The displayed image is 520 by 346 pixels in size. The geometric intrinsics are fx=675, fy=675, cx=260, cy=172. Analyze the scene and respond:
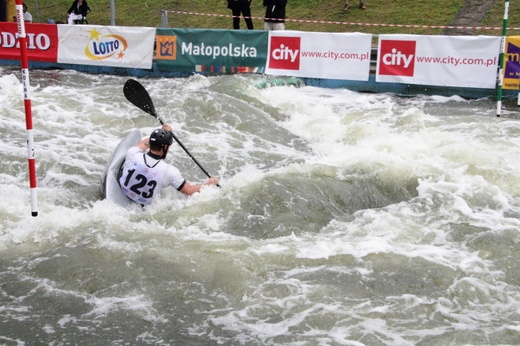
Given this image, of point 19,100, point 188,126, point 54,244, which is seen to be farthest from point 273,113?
point 54,244

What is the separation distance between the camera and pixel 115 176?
6.90m

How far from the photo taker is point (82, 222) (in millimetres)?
6219

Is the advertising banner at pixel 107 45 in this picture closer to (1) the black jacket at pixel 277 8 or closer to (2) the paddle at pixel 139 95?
(1) the black jacket at pixel 277 8

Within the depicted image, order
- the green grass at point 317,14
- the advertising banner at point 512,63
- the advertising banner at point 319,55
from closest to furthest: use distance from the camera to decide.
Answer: the advertising banner at point 512,63 < the advertising banner at point 319,55 < the green grass at point 317,14

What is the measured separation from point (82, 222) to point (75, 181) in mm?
1724

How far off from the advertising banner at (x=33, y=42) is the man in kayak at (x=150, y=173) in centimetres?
874

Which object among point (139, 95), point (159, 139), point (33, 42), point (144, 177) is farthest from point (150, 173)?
point (33, 42)

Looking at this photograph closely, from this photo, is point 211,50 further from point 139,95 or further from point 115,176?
point 115,176

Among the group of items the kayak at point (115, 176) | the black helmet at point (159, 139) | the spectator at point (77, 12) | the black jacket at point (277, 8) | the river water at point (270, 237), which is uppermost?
the black jacket at point (277, 8)

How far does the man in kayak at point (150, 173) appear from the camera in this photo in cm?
657

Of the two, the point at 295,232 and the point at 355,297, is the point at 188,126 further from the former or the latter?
the point at 355,297

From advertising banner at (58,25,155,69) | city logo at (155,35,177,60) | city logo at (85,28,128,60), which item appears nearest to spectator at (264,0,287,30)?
city logo at (155,35,177,60)

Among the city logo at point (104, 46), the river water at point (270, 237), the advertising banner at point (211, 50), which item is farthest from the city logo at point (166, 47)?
the river water at point (270, 237)

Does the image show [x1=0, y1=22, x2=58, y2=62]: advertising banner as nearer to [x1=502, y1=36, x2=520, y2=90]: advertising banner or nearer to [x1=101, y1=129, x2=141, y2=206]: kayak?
[x1=101, y1=129, x2=141, y2=206]: kayak
